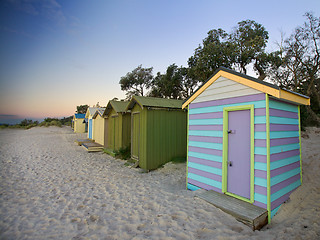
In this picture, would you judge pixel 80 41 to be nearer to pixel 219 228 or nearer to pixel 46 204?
pixel 46 204

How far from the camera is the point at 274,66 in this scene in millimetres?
17250

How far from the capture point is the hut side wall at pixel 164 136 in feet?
25.6

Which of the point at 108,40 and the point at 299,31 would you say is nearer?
the point at 108,40

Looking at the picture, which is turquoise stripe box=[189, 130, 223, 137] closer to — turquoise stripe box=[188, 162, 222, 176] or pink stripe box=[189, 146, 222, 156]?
pink stripe box=[189, 146, 222, 156]

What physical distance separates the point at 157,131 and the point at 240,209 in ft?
16.8

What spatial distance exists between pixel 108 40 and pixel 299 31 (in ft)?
58.1

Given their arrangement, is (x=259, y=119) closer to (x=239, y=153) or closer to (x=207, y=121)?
(x=239, y=153)

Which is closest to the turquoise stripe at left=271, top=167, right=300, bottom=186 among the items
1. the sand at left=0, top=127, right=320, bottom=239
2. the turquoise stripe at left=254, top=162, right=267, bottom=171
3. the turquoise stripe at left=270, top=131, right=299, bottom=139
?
the turquoise stripe at left=254, top=162, right=267, bottom=171

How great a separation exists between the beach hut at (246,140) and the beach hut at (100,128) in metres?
10.3

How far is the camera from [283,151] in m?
3.77

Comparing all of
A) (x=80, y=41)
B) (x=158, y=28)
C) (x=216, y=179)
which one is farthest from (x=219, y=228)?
(x=158, y=28)

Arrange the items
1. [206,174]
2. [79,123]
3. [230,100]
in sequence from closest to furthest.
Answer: [230,100], [206,174], [79,123]

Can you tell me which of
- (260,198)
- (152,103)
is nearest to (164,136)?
(152,103)

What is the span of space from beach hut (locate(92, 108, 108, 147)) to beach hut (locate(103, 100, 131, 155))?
1.45 metres
